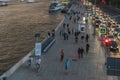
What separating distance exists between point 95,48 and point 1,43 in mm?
24017

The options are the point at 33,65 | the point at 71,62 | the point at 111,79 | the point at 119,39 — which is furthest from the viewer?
the point at 119,39

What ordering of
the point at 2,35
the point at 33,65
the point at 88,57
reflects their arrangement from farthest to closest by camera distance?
1. the point at 2,35
2. the point at 88,57
3. the point at 33,65

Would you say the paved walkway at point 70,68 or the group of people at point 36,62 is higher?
the group of people at point 36,62

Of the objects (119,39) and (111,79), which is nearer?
(111,79)

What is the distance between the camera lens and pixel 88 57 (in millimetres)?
36906

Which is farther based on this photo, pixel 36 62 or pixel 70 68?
pixel 70 68

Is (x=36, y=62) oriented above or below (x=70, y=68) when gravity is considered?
above

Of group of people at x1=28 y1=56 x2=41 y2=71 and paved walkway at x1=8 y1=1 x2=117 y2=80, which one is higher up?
group of people at x1=28 y1=56 x2=41 y2=71

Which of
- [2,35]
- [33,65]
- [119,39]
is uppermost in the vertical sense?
[33,65]

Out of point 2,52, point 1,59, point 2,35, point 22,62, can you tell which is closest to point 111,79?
point 22,62

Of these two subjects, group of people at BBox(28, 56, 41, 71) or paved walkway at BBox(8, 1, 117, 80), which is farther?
group of people at BBox(28, 56, 41, 71)

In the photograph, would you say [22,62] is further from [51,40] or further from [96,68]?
[51,40]

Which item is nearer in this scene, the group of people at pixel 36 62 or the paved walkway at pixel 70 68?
the paved walkway at pixel 70 68

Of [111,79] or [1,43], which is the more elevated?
[111,79]
